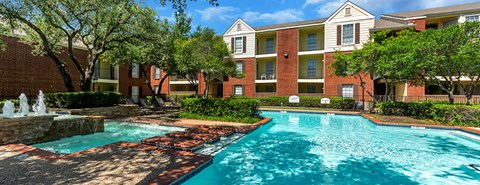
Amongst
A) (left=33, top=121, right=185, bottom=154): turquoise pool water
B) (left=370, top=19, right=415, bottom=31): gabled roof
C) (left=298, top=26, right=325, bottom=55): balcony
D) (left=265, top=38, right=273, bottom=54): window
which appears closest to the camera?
(left=33, top=121, right=185, bottom=154): turquoise pool water

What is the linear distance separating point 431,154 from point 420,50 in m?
7.58

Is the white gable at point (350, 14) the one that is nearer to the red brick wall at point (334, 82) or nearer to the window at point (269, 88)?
the red brick wall at point (334, 82)

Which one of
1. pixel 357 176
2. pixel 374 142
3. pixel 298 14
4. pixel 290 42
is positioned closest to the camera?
pixel 357 176

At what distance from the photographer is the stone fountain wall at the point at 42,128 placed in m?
6.49

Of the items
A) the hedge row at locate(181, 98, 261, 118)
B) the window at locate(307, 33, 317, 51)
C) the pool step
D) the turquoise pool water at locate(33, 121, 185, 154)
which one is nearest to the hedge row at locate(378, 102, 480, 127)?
the pool step

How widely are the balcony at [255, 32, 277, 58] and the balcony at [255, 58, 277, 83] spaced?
3.21 ft

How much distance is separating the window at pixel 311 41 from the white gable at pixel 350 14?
2648 millimetres

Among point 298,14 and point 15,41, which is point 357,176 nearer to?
point 15,41

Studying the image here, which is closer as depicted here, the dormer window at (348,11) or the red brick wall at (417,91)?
the red brick wall at (417,91)

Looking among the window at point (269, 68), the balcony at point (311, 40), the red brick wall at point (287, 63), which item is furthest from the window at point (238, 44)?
the balcony at point (311, 40)

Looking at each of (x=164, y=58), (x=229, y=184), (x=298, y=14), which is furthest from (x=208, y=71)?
(x=298, y=14)

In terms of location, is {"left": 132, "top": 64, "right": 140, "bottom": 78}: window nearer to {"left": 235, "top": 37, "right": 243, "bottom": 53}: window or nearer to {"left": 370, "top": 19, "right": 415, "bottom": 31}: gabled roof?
{"left": 235, "top": 37, "right": 243, "bottom": 53}: window

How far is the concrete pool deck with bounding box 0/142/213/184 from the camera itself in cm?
385

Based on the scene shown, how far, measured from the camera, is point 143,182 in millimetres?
3762
